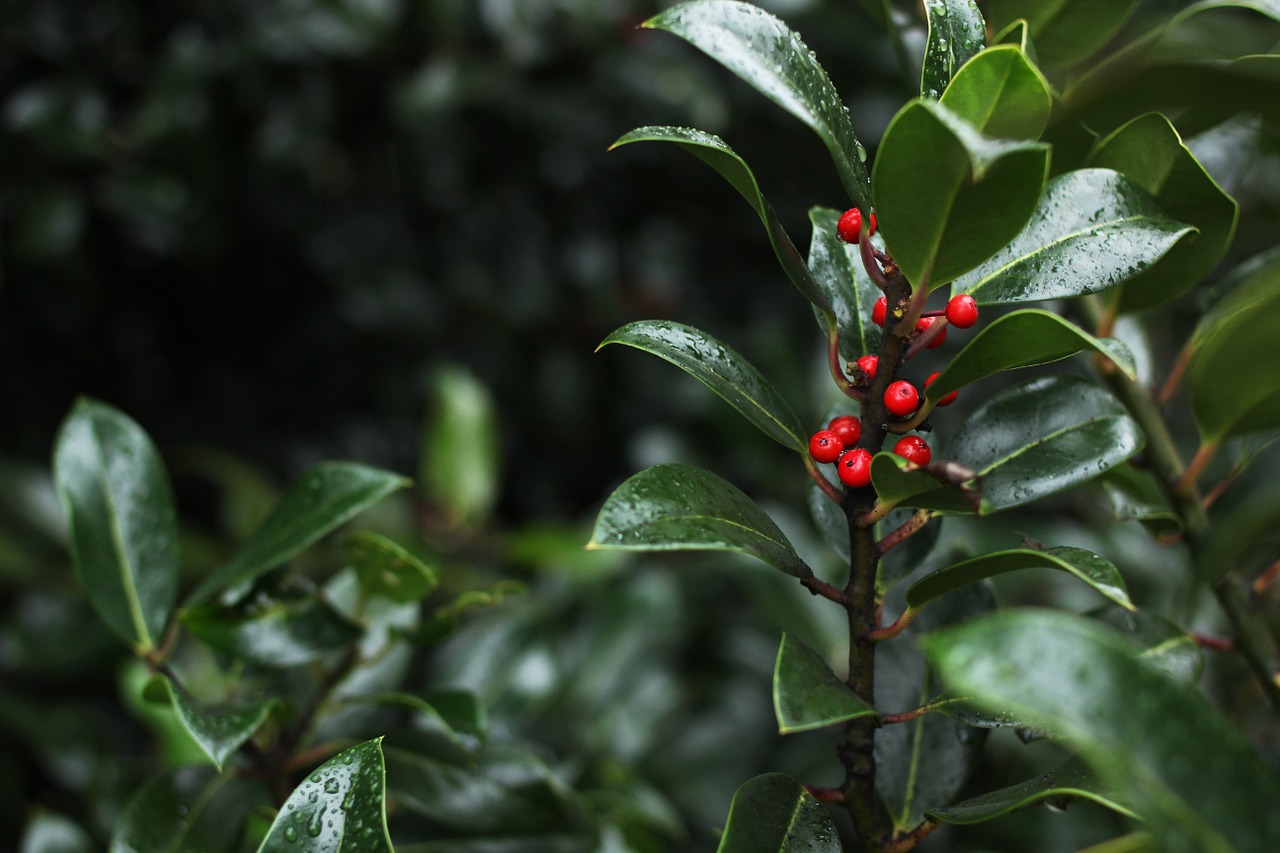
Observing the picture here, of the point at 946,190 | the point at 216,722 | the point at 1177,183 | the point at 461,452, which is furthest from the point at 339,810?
the point at 461,452

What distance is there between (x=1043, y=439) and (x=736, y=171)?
0.21 m

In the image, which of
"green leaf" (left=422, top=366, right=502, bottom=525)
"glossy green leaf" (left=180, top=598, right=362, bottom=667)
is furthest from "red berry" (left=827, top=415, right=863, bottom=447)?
"green leaf" (left=422, top=366, right=502, bottom=525)

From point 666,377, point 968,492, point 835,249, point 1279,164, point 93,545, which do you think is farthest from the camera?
point 666,377

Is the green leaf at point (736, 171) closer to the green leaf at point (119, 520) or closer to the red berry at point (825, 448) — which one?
the red berry at point (825, 448)

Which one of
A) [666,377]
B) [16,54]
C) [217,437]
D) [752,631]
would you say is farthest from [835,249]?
[217,437]

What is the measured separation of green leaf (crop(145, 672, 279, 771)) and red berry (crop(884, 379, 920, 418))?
1.20 ft

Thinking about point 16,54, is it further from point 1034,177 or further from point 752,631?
point 1034,177

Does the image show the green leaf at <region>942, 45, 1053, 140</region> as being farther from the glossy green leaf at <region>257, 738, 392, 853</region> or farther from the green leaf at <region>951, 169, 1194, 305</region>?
the glossy green leaf at <region>257, 738, 392, 853</region>

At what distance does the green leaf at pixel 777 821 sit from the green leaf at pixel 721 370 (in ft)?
0.51

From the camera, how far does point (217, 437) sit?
66.9 inches

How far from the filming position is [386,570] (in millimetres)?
620

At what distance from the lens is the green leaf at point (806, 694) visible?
368mm

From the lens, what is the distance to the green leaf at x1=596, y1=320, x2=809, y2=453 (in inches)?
16.6

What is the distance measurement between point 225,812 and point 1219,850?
514 mm
